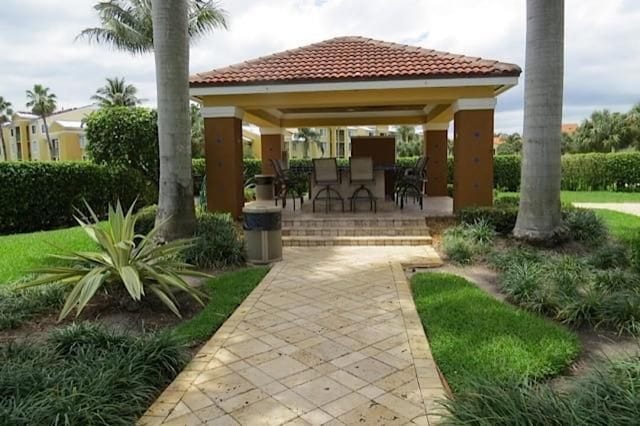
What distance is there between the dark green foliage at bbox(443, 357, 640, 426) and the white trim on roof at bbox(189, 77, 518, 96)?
27.5 feet

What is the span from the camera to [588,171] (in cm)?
2311

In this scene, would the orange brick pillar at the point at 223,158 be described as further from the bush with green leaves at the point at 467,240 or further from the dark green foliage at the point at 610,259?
the dark green foliage at the point at 610,259

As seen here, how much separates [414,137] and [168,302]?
59201 mm

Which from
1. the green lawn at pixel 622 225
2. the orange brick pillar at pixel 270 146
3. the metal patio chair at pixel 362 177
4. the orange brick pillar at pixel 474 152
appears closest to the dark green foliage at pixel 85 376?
the metal patio chair at pixel 362 177

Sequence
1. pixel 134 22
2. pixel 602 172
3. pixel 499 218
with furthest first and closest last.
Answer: pixel 602 172, pixel 134 22, pixel 499 218

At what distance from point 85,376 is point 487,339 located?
3.50m

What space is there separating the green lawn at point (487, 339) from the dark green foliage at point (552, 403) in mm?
226

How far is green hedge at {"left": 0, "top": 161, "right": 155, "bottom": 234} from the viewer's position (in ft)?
40.9

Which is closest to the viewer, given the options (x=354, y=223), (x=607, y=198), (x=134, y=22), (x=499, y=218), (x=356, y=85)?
(x=499, y=218)

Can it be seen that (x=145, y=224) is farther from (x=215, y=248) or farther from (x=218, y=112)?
(x=218, y=112)

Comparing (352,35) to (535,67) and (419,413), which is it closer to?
(535,67)

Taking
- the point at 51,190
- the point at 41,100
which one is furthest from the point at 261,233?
the point at 41,100

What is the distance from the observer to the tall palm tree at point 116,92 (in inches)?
1683

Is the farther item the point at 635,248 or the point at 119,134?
the point at 119,134
